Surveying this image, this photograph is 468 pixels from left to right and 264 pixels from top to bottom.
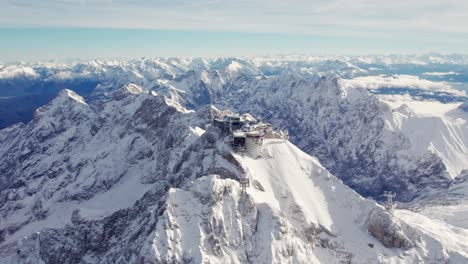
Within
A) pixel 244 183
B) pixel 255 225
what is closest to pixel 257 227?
pixel 255 225

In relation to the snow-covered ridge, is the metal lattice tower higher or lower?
higher

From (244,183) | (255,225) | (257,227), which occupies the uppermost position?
(244,183)

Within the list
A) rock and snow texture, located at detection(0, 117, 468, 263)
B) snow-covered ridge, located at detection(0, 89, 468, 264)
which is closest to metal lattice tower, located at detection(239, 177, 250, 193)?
snow-covered ridge, located at detection(0, 89, 468, 264)

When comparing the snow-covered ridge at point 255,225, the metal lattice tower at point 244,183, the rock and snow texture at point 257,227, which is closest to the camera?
the rock and snow texture at point 257,227

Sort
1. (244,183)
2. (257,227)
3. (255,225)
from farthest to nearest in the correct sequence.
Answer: (244,183) < (257,227) < (255,225)

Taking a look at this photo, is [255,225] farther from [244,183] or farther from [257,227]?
[244,183]

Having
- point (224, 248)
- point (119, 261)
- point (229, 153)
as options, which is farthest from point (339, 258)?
point (119, 261)

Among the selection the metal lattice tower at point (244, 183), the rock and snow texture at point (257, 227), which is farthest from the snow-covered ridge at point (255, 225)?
the metal lattice tower at point (244, 183)

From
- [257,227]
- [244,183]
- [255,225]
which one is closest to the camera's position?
[255,225]

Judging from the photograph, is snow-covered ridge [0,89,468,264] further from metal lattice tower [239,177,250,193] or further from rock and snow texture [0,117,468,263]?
metal lattice tower [239,177,250,193]

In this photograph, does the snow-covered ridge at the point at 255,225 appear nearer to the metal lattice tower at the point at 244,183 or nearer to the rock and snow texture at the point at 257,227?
the rock and snow texture at the point at 257,227

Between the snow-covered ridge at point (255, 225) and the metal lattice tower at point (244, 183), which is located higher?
the metal lattice tower at point (244, 183)
